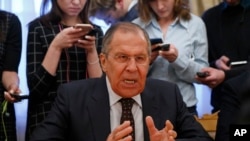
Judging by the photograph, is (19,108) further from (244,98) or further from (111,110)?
(244,98)

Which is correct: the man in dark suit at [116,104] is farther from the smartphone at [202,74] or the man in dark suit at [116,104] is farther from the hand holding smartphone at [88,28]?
the smartphone at [202,74]

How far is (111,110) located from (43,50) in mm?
679

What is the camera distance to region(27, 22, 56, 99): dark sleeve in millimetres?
2016

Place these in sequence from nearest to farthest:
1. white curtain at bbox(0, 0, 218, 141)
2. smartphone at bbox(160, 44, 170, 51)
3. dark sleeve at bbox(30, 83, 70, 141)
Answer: dark sleeve at bbox(30, 83, 70, 141)
smartphone at bbox(160, 44, 170, 51)
white curtain at bbox(0, 0, 218, 141)

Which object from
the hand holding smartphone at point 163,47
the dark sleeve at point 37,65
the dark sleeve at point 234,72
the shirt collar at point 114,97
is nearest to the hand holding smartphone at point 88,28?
the dark sleeve at point 37,65

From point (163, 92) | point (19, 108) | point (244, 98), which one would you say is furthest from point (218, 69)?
point (244, 98)

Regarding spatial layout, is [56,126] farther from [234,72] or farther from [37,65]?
[234,72]

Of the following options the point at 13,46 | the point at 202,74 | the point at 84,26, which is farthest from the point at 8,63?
the point at 202,74

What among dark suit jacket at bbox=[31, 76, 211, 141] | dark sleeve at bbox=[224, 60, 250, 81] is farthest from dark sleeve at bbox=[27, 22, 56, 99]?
dark sleeve at bbox=[224, 60, 250, 81]

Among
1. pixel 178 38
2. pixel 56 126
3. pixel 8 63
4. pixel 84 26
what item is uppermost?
pixel 84 26

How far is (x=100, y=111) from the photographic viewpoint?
63.0 inches

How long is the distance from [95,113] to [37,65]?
2.03 ft

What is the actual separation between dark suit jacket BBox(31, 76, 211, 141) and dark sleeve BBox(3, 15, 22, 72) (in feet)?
2.10

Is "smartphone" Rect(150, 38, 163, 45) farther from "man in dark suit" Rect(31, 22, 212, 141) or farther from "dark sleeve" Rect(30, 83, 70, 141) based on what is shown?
"dark sleeve" Rect(30, 83, 70, 141)
